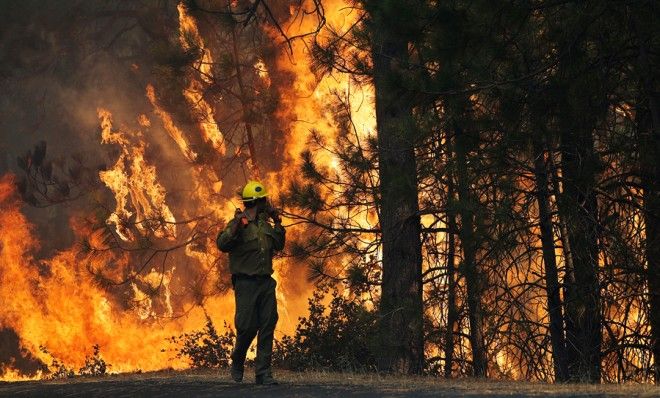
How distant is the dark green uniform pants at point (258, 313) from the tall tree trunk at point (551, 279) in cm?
435

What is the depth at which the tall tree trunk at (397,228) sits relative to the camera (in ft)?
47.2

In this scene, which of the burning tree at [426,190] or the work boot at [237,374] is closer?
the work boot at [237,374]

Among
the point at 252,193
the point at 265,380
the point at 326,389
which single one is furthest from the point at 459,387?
the point at 252,193

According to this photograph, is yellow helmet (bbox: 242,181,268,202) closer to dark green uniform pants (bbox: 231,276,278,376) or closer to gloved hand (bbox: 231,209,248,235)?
gloved hand (bbox: 231,209,248,235)

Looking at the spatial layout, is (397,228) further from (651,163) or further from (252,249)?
(252,249)

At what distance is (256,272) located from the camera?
1111cm

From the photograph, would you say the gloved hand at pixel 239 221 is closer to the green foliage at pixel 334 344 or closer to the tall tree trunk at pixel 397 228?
the tall tree trunk at pixel 397 228

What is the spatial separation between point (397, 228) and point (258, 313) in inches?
202

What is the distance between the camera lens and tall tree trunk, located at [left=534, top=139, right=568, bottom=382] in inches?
562

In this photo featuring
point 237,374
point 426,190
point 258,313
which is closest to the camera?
point 258,313

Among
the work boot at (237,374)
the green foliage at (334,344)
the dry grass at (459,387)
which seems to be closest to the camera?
the dry grass at (459,387)

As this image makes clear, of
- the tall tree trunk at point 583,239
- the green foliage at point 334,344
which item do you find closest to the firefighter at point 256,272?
the tall tree trunk at point 583,239

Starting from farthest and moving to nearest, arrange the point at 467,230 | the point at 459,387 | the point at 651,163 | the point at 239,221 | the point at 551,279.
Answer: the point at 551,279 → the point at 467,230 → the point at 651,163 → the point at 239,221 → the point at 459,387

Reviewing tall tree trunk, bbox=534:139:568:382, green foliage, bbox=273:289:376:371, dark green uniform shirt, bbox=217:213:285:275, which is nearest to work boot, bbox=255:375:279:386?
dark green uniform shirt, bbox=217:213:285:275
